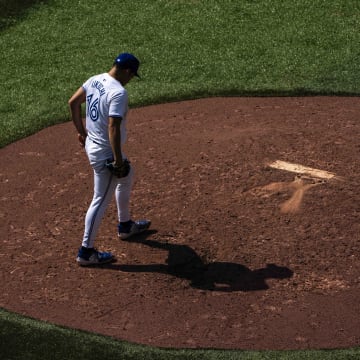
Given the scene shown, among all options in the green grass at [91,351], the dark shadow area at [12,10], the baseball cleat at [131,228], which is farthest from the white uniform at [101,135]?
the dark shadow area at [12,10]

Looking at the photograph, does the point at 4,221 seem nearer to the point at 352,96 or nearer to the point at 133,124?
the point at 133,124

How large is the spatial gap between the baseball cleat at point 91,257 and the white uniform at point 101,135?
0.22 ft

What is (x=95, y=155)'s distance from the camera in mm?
8953

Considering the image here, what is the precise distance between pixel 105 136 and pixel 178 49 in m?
6.03

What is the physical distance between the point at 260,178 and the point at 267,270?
5.75ft

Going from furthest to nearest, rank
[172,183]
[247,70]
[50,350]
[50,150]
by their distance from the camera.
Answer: [247,70]
[50,150]
[172,183]
[50,350]

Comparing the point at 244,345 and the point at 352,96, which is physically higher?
the point at 352,96

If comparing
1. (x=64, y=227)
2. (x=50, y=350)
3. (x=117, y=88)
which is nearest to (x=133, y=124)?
(x=64, y=227)

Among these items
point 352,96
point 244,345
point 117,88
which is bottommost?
point 244,345

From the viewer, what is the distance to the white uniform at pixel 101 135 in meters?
8.65

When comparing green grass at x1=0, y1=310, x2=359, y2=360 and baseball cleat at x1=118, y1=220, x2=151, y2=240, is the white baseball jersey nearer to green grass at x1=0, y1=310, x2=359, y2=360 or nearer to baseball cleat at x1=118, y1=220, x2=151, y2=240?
baseball cleat at x1=118, y1=220, x2=151, y2=240

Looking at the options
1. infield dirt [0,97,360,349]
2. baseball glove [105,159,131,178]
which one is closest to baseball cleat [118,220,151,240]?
infield dirt [0,97,360,349]

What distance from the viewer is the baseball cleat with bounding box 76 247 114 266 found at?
9203 millimetres

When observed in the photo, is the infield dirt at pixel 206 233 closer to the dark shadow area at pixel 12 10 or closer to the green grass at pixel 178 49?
the green grass at pixel 178 49
